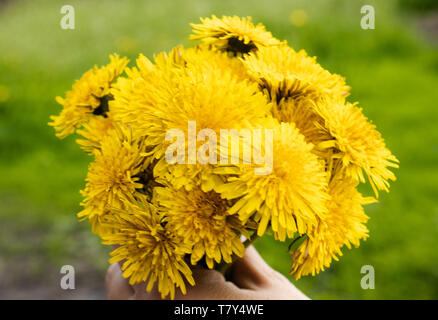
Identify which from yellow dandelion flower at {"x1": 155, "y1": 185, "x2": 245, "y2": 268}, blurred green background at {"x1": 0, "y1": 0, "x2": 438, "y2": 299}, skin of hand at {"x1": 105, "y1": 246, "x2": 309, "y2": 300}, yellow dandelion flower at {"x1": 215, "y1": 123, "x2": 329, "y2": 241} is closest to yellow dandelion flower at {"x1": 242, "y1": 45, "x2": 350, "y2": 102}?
yellow dandelion flower at {"x1": 215, "y1": 123, "x2": 329, "y2": 241}

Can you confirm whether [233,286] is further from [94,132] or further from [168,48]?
[168,48]

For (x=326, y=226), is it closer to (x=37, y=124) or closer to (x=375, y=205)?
(x=375, y=205)

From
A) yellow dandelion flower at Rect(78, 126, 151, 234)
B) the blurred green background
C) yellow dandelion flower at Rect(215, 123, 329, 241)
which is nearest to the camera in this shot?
yellow dandelion flower at Rect(215, 123, 329, 241)

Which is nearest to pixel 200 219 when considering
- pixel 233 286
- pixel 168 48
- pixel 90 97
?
pixel 233 286

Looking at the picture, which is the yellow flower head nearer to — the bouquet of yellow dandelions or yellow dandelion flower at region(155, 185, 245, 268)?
the bouquet of yellow dandelions

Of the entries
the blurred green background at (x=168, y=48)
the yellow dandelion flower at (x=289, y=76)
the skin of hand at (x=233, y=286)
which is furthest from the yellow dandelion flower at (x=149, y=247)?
the blurred green background at (x=168, y=48)

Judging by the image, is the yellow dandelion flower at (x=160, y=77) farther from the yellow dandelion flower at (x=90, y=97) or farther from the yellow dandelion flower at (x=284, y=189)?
the yellow dandelion flower at (x=284, y=189)
